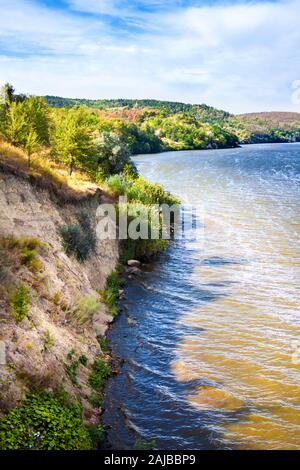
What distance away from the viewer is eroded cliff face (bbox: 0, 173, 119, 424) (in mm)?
10367

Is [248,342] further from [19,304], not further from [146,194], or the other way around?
[146,194]

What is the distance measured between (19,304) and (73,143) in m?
15.3

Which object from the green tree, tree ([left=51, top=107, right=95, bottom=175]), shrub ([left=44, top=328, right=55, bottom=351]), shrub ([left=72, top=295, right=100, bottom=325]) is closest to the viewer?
shrub ([left=44, top=328, right=55, bottom=351])

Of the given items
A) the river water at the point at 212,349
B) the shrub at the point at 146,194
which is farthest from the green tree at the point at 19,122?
the river water at the point at 212,349

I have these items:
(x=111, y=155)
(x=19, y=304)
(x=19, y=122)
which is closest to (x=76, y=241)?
(x=19, y=122)

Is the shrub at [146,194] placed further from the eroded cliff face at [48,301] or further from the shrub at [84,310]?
the shrub at [84,310]

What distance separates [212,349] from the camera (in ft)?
50.5

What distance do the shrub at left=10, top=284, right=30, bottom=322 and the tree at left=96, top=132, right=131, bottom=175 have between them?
22.5 m

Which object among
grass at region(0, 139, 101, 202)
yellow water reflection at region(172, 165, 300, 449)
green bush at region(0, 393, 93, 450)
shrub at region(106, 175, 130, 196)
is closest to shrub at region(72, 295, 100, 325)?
yellow water reflection at region(172, 165, 300, 449)

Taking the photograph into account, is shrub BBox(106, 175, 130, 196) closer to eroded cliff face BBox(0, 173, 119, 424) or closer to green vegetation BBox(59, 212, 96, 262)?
eroded cliff face BBox(0, 173, 119, 424)

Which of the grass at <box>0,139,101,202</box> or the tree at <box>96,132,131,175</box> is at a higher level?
the tree at <box>96,132,131,175</box>
